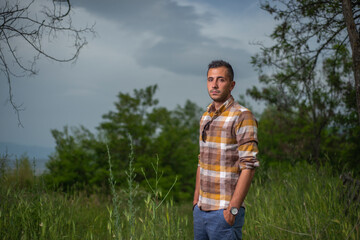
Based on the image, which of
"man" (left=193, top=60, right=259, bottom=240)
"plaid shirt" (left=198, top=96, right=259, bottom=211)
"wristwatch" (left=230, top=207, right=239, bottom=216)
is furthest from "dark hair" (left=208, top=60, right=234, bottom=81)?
"wristwatch" (left=230, top=207, right=239, bottom=216)

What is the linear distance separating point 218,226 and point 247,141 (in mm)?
704

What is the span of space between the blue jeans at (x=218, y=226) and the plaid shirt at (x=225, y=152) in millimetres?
58

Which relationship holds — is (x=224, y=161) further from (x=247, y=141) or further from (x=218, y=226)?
(x=218, y=226)

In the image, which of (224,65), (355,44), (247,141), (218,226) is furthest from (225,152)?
(355,44)

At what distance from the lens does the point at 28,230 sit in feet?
13.9

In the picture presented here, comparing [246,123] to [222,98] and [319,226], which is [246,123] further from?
[319,226]

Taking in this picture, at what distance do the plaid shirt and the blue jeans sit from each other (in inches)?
2.3

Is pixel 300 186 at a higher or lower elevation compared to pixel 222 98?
lower

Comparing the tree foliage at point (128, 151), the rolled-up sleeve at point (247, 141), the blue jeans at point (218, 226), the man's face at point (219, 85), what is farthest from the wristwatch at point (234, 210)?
the tree foliage at point (128, 151)

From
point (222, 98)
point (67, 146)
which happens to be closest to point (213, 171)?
point (222, 98)

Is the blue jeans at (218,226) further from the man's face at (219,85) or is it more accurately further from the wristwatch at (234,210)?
the man's face at (219,85)

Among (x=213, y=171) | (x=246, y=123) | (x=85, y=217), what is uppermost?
(x=246, y=123)

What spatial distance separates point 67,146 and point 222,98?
38.7 feet

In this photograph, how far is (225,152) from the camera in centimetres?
257
